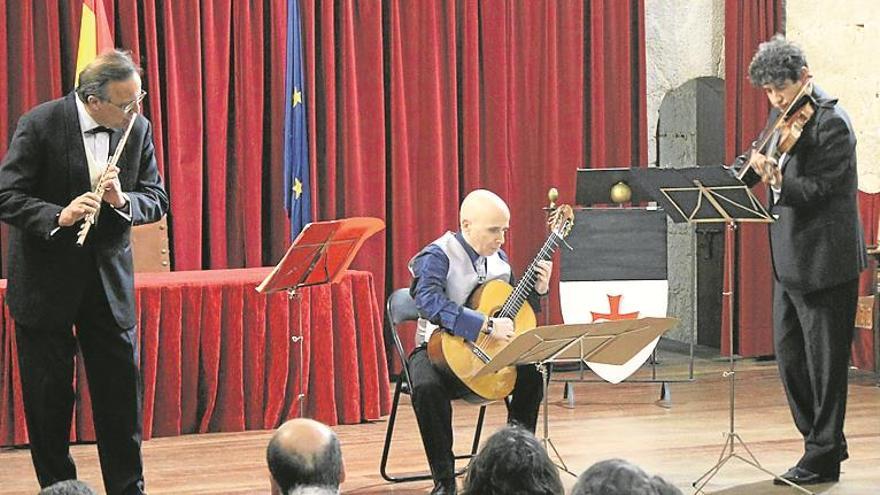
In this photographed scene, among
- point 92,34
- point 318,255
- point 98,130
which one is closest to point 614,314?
point 318,255

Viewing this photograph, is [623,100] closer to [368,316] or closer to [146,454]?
[368,316]

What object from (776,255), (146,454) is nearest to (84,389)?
(146,454)

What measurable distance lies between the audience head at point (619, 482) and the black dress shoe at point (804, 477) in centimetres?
308

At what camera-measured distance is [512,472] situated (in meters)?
2.29

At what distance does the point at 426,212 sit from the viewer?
307 inches

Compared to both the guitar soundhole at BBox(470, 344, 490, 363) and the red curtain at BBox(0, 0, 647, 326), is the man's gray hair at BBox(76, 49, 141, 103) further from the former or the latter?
the red curtain at BBox(0, 0, 647, 326)

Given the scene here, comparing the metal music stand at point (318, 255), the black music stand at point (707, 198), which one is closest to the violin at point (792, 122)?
the black music stand at point (707, 198)

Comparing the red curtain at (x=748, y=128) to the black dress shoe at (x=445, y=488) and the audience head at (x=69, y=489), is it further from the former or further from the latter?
the audience head at (x=69, y=489)

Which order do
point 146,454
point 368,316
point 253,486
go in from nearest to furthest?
point 253,486 → point 146,454 → point 368,316

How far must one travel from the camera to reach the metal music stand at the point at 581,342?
13.5 ft

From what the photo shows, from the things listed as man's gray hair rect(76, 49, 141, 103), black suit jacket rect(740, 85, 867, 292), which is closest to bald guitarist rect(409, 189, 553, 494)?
black suit jacket rect(740, 85, 867, 292)

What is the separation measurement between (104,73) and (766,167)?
7.73 feet

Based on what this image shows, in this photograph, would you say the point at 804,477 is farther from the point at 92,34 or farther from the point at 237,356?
the point at 92,34

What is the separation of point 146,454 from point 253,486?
0.83 metres
